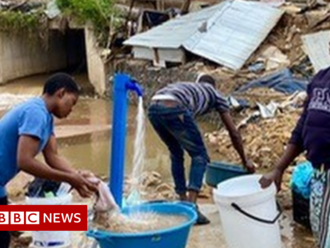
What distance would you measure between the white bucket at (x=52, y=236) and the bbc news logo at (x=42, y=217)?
21.0 inches

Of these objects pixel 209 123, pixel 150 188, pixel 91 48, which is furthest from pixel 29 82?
pixel 150 188

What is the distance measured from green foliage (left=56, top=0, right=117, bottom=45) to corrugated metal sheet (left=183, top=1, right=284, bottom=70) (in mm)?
3207

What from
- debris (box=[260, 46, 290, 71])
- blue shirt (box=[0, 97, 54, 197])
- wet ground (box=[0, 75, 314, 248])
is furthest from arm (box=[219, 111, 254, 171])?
debris (box=[260, 46, 290, 71])

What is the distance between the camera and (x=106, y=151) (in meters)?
11.7

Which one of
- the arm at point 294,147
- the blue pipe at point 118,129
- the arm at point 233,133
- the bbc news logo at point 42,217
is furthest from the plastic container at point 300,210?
the bbc news logo at point 42,217

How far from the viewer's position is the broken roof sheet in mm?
14742

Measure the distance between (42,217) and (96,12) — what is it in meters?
13.8

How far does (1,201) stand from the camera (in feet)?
13.3

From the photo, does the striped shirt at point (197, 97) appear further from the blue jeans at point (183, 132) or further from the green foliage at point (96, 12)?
the green foliage at point (96, 12)

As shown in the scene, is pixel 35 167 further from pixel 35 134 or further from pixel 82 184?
pixel 82 184

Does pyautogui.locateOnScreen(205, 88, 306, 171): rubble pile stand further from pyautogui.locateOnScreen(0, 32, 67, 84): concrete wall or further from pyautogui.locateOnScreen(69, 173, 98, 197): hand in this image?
pyautogui.locateOnScreen(0, 32, 67, 84): concrete wall

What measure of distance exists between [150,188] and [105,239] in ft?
14.3

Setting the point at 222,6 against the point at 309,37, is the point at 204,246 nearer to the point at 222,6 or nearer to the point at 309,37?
the point at 309,37

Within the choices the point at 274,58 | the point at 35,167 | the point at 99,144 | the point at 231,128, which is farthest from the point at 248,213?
the point at 274,58
